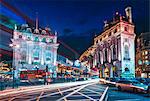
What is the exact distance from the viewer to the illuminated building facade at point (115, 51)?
38.0 meters

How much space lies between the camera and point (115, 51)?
4234cm

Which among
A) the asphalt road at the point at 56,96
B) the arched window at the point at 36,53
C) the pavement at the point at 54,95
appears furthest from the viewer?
the arched window at the point at 36,53

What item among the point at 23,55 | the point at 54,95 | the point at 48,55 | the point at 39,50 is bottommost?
the point at 54,95

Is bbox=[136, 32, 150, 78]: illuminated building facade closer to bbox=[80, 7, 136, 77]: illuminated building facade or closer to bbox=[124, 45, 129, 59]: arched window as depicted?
bbox=[124, 45, 129, 59]: arched window

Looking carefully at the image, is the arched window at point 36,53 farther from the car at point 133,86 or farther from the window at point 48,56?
the car at point 133,86

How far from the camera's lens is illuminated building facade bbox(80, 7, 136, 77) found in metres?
38.0

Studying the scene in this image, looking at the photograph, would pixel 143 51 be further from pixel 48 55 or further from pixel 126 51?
pixel 48 55

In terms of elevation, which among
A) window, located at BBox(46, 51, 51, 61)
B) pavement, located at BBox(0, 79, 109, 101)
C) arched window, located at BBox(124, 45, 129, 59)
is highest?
arched window, located at BBox(124, 45, 129, 59)

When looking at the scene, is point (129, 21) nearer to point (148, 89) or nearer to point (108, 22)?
point (108, 22)

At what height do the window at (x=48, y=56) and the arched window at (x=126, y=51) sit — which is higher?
the arched window at (x=126, y=51)

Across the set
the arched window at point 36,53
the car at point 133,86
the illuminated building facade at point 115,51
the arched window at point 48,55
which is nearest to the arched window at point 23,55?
the arched window at point 36,53

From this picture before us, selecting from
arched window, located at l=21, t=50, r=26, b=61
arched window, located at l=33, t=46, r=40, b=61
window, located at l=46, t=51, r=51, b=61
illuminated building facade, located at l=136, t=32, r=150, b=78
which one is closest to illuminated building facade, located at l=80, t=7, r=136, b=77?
window, located at l=46, t=51, r=51, b=61

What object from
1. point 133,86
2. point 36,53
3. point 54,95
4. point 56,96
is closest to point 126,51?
point 36,53

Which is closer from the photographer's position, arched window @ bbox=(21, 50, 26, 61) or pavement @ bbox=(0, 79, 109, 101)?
pavement @ bbox=(0, 79, 109, 101)
